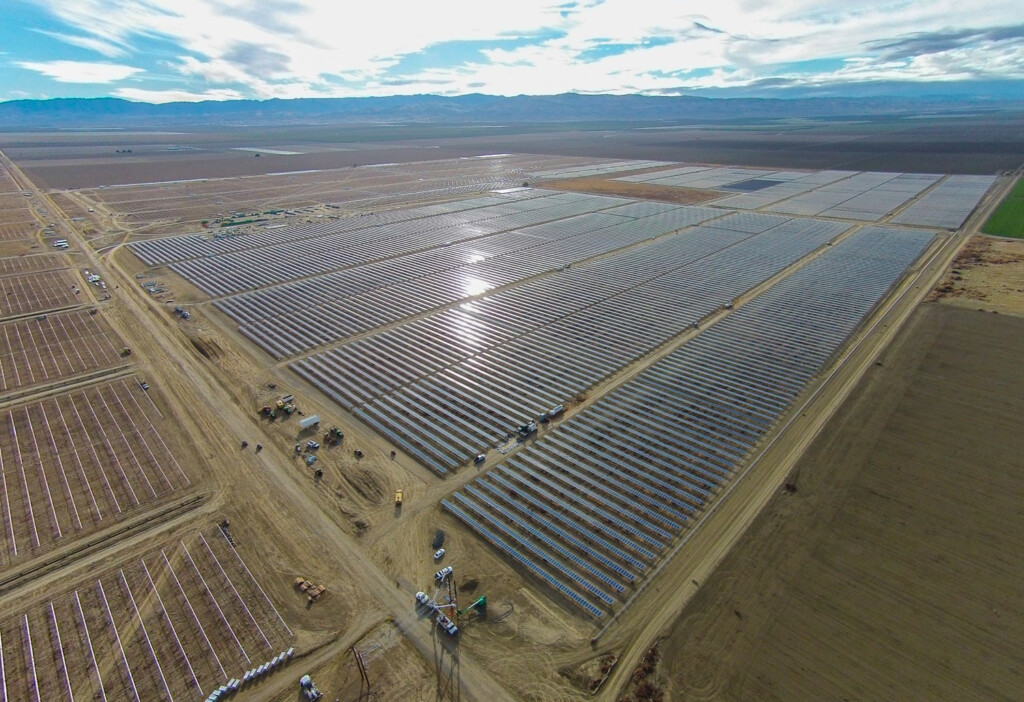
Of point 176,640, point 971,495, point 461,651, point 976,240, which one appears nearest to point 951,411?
point 971,495

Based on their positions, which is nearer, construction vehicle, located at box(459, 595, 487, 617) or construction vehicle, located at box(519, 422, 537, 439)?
construction vehicle, located at box(459, 595, 487, 617)

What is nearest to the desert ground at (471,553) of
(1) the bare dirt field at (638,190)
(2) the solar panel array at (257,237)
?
(2) the solar panel array at (257,237)

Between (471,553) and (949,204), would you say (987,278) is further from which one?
(471,553)

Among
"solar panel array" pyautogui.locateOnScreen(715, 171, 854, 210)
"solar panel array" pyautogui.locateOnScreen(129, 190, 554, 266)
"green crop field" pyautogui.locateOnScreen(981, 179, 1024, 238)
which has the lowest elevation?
"green crop field" pyautogui.locateOnScreen(981, 179, 1024, 238)

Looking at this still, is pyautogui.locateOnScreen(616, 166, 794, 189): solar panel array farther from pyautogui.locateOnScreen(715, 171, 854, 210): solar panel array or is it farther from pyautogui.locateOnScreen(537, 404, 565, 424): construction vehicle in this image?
pyautogui.locateOnScreen(537, 404, 565, 424): construction vehicle

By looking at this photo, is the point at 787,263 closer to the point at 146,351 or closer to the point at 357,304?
the point at 357,304

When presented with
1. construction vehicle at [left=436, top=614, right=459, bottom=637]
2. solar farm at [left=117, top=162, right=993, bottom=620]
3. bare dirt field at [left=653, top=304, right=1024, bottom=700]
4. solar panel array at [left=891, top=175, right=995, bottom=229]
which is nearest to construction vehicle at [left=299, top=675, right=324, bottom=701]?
construction vehicle at [left=436, top=614, right=459, bottom=637]

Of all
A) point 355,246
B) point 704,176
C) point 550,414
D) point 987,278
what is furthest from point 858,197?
point 550,414
